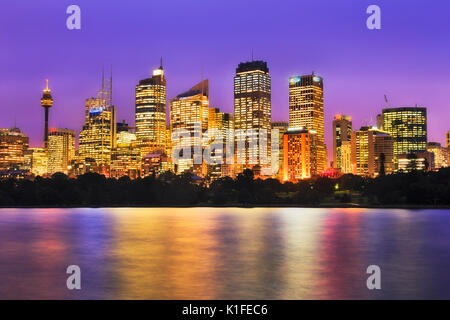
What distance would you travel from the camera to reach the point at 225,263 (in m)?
50.9

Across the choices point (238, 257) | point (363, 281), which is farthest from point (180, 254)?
point (363, 281)

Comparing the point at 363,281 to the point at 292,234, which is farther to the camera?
the point at 292,234

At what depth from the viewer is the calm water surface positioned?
35.5 metres

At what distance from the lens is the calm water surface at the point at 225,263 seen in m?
35.5

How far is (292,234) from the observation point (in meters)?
83.8
